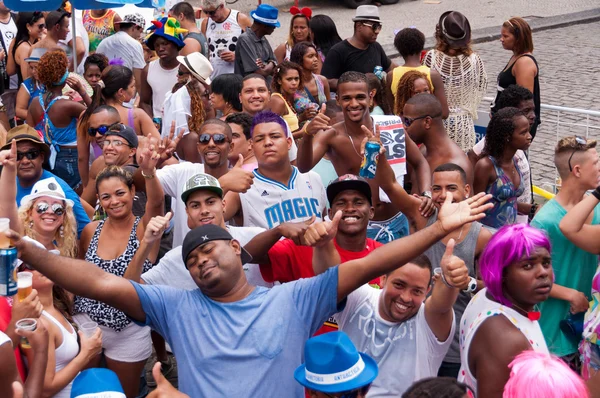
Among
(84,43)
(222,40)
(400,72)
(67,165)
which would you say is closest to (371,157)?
(400,72)

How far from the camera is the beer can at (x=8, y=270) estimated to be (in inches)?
133

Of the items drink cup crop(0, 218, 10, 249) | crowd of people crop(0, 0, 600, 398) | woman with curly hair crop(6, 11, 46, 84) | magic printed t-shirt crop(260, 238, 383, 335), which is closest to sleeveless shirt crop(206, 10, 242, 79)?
crowd of people crop(0, 0, 600, 398)

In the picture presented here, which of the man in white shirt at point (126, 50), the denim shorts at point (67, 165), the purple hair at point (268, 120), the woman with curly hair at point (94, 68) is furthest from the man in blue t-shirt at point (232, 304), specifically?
the man in white shirt at point (126, 50)

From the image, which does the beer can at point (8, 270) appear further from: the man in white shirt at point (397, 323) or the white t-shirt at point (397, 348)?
the white t-shirt at point (397, 348)

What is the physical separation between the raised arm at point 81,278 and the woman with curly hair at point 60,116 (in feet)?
12.6

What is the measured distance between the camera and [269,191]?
5.32m

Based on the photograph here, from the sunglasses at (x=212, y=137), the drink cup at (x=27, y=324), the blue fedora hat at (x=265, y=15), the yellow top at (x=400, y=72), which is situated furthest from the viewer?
the blue fedora hat at (x=265, y=15)

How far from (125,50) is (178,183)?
435 centimetres

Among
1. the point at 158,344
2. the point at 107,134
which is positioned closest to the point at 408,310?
the point at 158,344

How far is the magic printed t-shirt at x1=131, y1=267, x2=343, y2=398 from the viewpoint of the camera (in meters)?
3.59

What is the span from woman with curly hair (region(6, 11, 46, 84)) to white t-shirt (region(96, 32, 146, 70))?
84 cm

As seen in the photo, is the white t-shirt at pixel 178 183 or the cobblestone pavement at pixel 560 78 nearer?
the white t-shirt at pixel 178 183

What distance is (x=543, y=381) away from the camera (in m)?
3.03

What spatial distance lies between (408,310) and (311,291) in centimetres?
53
